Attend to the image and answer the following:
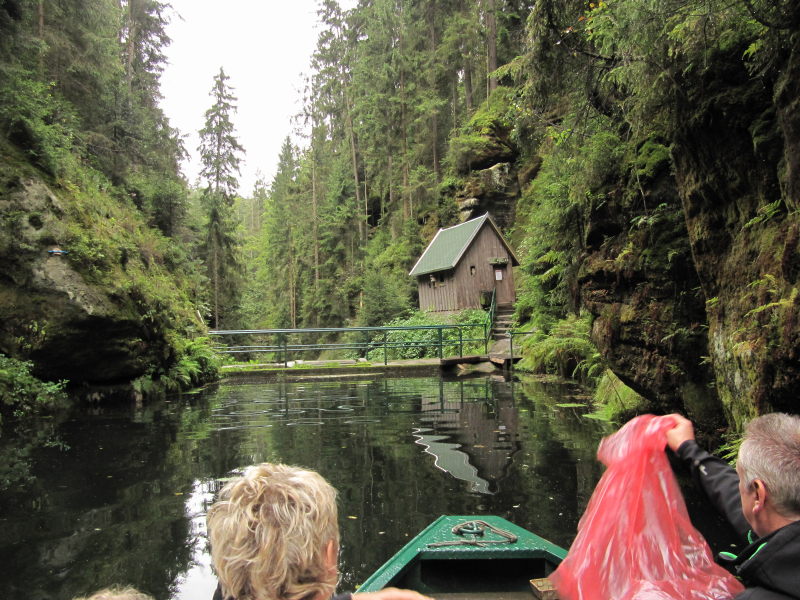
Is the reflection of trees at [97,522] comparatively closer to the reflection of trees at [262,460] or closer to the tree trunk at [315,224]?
the reflection of trees at [262,460]

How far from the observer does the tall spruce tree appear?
3061 centimetres

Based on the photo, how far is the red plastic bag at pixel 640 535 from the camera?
2518 mm

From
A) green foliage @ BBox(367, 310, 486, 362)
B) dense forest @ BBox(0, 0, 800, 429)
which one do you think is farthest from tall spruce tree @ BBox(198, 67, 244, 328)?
green foliage @ BBox(367, 310, 486, 362)

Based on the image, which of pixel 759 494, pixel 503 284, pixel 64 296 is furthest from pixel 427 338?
pixel 759 494

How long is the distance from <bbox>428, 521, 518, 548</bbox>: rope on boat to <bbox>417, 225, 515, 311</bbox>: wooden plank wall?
26772mm

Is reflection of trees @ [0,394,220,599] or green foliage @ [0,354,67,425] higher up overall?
green foliage @ [0,354,67,425]

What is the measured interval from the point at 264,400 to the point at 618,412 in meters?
8.19

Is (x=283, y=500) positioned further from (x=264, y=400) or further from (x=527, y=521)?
(x=264, y=400)

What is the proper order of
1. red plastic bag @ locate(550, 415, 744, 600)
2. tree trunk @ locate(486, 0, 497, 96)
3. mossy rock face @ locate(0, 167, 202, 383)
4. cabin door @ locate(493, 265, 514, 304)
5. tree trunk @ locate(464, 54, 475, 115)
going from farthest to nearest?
tree trunk @ locate(464, 54, 475, 115) < tree trunk @ locate(486, 0, 497, 96) < cabin door @ locate(493, 265, 514, 304) < mossy rock face @ locate(0, 167, 202, 383) < red plastic bag @ locate(550, 415, 744, 600)

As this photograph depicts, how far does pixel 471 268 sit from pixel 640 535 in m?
28.5

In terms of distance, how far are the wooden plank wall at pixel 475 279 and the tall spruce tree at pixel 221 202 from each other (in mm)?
11918

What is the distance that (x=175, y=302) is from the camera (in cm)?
1702

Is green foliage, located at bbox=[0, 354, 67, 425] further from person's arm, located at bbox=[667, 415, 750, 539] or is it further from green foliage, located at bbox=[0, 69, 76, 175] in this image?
person's arm, located at bbox=[667, 415, 750, 539]

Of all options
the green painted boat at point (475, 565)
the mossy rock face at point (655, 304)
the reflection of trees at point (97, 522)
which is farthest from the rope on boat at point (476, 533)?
the mossy rock face at point (655, 304)
